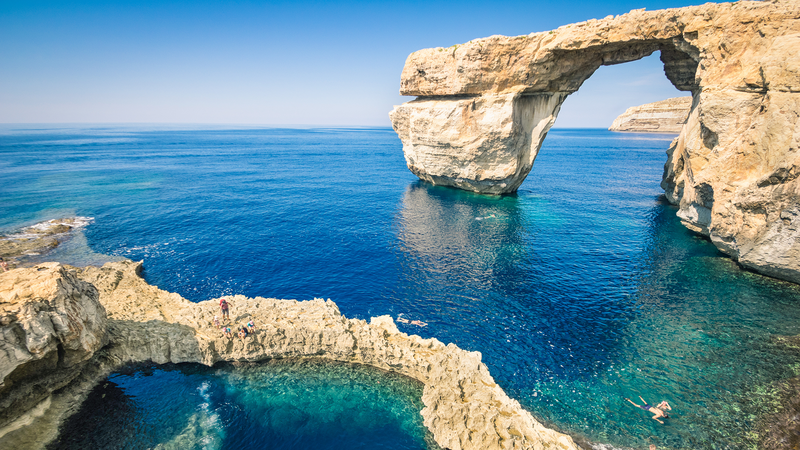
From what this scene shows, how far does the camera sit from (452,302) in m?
26.9

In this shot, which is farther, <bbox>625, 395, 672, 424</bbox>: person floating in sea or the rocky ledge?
A: <bbox>625, 395, 672, 424</bbox>: person floating in sea

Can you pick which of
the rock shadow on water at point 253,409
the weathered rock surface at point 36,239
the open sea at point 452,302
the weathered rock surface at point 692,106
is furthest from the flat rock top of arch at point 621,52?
the weathered rock surface at point 36,239

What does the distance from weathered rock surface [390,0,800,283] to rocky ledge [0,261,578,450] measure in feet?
84.2

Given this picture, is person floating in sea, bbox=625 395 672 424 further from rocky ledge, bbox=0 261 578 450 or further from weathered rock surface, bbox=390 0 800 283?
weathered rock surface, bbox=390 0 800 283

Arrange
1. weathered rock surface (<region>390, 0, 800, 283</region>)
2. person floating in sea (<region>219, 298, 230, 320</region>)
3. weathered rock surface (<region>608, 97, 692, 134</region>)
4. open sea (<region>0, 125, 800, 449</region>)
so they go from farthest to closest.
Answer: weathered rock surface (<region>608, 97, 692, 134</region>) < weathered rock surface (<region>390, 0, 800, 283</region>) < person floating in sea (<region>219, 298, 230, 320</region>) < open sea (<region>0, 125, 800, 449</region>)

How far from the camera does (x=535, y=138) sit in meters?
50.9

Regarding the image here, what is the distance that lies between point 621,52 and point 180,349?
166ft

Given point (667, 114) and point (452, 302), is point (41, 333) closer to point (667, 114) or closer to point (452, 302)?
point (452, 302)

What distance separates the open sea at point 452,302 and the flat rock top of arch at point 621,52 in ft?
53.1

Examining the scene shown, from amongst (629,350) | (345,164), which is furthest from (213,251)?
(345,164)

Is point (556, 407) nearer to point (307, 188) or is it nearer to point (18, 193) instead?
point (307, 188)

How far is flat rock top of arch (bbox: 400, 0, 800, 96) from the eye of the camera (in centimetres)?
2588

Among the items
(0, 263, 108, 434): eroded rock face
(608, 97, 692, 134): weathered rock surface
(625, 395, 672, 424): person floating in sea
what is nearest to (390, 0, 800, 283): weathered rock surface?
(625, 395, 672, 424): person floating in sea

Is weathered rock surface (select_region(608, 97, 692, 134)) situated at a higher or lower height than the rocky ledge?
higher
